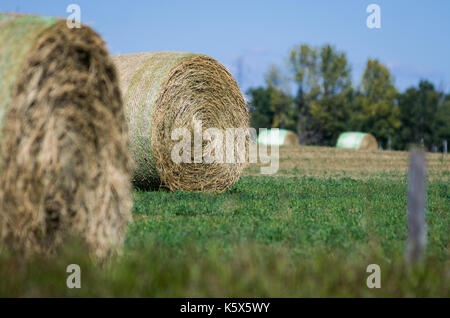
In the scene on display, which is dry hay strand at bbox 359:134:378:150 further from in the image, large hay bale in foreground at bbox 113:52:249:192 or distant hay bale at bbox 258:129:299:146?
large hay bale in foreground at bbox 113:52:249:192

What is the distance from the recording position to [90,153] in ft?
20.6

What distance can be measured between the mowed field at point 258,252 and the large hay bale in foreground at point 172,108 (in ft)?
2.17

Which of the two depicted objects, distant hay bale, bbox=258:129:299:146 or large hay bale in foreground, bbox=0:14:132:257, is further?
distant hay bale, bbox=258:129:299:146

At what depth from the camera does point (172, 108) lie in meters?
12.5

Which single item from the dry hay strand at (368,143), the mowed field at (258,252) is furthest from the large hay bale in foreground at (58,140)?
the dry hay strand at (368,143)

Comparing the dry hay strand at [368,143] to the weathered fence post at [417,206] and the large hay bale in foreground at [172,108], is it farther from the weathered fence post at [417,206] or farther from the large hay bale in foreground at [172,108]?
the weathered fence post at [417,206]

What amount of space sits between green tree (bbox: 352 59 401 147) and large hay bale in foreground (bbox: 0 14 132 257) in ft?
208

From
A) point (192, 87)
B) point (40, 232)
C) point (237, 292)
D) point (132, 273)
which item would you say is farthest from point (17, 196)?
point (192, 87)

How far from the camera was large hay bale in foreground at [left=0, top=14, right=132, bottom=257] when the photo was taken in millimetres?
5430

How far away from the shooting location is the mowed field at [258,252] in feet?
16.0

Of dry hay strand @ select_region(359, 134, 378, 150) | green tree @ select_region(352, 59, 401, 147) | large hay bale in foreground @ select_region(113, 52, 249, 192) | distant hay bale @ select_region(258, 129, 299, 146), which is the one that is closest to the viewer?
large hay bale in foreground @ select_region(113, 52, 249, 192)

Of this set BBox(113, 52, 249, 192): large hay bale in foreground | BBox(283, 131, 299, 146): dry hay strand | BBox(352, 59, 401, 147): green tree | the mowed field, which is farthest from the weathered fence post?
BBox(352, 59, 401, 147): green tree

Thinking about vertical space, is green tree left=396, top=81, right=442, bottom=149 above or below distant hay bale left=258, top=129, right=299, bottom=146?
above
